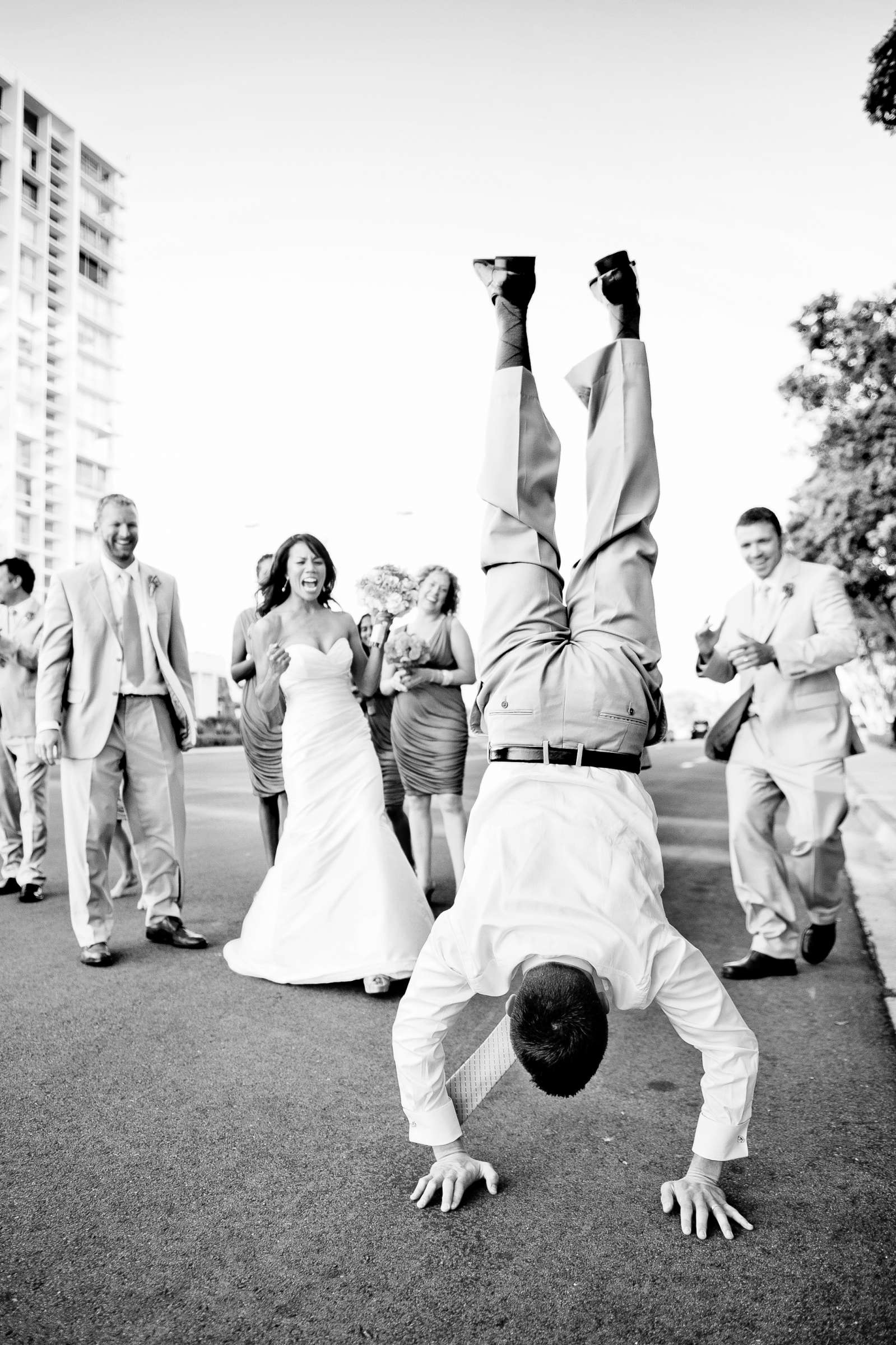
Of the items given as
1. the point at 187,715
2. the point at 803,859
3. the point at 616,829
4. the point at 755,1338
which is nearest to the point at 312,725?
the point at 187,715

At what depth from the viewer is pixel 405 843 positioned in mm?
8805

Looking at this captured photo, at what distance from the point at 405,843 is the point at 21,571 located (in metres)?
3.86

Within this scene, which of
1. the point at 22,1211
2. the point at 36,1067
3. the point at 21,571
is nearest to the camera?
the point at 22,1211

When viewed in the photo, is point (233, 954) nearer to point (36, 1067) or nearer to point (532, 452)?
point (36, 1067)

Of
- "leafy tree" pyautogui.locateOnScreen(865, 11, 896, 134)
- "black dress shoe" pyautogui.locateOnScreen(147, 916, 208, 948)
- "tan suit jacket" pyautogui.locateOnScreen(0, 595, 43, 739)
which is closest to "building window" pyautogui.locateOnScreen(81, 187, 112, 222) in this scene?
"leafy tree" pyautogui.locateOnScreen(865, 11, 896, 134)

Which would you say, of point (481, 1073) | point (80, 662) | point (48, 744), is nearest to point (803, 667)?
point (481, 1073)

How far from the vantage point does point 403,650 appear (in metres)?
7.40

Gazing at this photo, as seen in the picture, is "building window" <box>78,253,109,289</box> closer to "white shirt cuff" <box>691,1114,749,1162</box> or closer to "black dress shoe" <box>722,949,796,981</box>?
"black dress shoe" <box>722,949,796,981</box>

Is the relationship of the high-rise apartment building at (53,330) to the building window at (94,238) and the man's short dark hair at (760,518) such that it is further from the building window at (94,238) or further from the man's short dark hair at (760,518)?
the man's short dark hair at (760,518)

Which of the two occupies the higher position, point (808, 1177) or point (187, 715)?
point (187, 715)

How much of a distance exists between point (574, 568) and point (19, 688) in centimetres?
613

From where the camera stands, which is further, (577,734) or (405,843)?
(405,843)

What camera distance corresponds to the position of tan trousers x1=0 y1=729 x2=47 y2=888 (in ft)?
25.7

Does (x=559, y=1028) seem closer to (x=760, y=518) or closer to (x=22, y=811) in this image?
(x=760, y=518)
